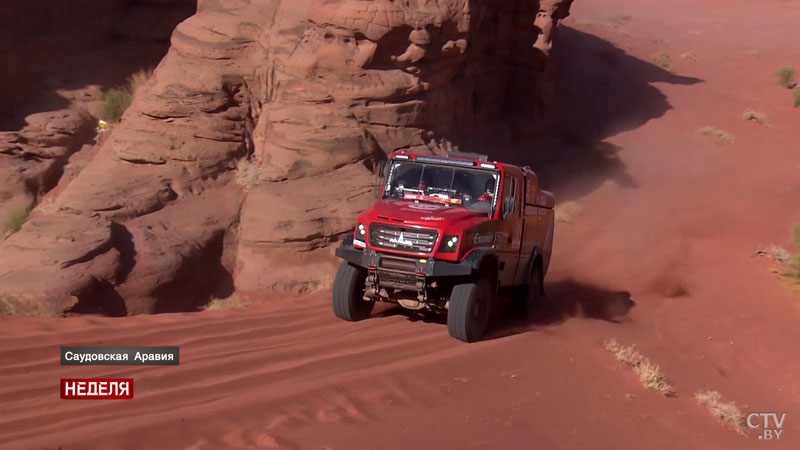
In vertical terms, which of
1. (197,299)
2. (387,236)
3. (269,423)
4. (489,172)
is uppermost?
(489,172)

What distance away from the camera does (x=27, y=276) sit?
484 inches

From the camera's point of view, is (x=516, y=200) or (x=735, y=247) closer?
(x=516, y=200)

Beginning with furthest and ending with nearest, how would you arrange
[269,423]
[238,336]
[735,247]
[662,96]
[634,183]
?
[662,96]
[634,183]
[735,247]
[238,336]
[269,423]

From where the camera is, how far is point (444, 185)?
1143 cm

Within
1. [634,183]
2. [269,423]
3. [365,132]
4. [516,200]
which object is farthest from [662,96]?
[269,423]

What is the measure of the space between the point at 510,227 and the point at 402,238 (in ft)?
6.33

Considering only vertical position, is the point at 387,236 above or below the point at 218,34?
below

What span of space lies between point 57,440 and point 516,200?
7139 millimetres

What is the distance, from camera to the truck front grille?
33.9 feet

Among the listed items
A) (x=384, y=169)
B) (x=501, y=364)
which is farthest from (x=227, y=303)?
(x=501, y=364)

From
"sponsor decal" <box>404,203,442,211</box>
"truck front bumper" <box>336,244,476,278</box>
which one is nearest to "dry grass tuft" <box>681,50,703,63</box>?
"sponsor decal" <box>404,203,442,211</box>

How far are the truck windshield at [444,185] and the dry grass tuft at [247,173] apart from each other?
4915 millimetres

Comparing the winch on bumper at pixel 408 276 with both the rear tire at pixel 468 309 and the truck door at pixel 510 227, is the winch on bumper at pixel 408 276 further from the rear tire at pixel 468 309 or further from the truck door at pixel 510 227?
the truck door at pixel 510 227

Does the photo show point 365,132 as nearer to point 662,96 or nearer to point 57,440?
point 57,440
